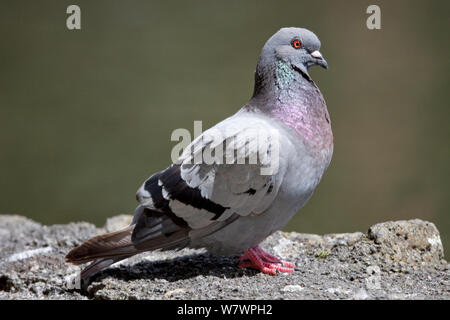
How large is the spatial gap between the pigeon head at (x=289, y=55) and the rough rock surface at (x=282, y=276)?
3.78 ft

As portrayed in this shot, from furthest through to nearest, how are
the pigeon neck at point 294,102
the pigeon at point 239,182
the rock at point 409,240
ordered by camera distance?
the rock at point 409,240 < the pigeon neck at point 294,102 < the pigeon at point 239,182

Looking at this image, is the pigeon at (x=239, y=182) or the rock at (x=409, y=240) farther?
the rock at (x=409, y=240)

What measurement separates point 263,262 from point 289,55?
1.27 meters

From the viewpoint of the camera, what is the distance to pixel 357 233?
4.28m

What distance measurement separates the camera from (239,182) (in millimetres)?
3266

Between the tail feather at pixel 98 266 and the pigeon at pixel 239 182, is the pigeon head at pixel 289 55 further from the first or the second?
the tail feather at pixel 98 266

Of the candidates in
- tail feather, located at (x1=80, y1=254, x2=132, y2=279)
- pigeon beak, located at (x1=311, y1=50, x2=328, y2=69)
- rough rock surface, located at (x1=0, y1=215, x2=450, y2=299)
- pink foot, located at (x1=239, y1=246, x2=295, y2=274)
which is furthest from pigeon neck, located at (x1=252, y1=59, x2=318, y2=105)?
tail feather, located at (x1=80, y1=254, x2=132, y2=279)

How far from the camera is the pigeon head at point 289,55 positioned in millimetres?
3521

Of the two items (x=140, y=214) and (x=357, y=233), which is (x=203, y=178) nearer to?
(x=140, y=214)

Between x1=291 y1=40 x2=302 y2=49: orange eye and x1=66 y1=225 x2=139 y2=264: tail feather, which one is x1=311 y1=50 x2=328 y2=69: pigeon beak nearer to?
x1=291 y1=40 x2=302 y2=49: orange eye

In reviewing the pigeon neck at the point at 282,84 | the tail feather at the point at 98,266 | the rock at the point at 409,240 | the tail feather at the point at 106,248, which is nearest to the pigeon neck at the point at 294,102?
the pigeon neck at the point at 282,84

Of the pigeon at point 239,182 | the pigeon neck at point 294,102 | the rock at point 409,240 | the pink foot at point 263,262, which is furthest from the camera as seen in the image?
the rock at point 409,240

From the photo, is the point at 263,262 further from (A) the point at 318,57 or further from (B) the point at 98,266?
(A) the point at 318,57

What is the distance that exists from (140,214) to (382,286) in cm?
145
